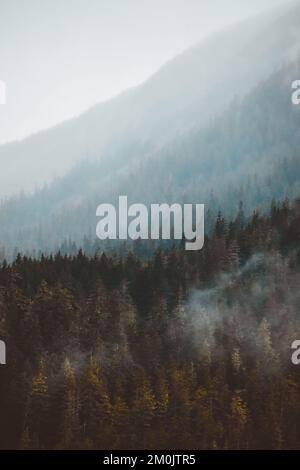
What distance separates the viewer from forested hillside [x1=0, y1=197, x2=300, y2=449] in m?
55.1

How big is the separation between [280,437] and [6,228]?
119640mm

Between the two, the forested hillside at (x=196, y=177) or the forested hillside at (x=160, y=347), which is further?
the forested hillside at (x=196, y=177)

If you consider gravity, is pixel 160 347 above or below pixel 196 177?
below

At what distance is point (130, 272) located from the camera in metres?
79.8

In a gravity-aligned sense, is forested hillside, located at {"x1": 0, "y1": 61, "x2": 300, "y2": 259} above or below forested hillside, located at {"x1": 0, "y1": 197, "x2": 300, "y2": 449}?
above

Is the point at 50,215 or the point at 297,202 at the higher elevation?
the point at 50,215

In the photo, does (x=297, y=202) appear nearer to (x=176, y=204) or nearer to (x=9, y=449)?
(x=176, y=204)

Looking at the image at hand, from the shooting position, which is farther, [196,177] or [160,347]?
[196,177]

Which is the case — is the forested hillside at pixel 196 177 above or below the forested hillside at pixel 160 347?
above

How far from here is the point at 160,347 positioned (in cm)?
6788

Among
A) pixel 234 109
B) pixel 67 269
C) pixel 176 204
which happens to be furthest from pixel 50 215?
pixel 67 269

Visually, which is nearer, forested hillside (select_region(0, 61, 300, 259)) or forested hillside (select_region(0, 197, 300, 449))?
forested hillside (select_region(0, 197, 300, 449))

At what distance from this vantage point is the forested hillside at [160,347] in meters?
55.1
